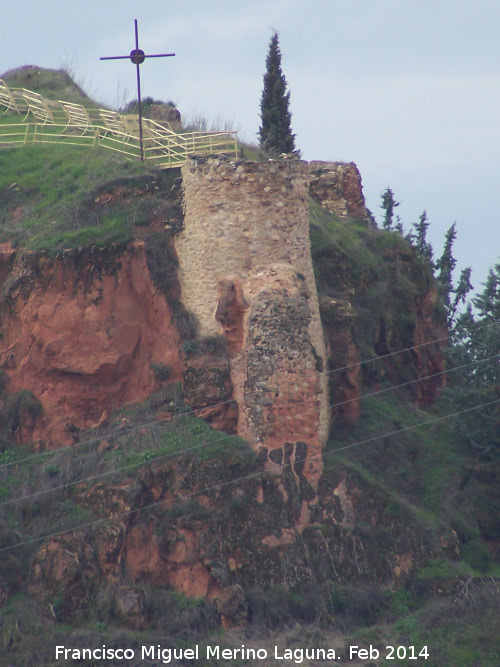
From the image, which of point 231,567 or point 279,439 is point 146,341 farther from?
point 231,567

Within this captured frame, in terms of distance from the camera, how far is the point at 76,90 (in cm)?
4262

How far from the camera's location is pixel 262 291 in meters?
27.8

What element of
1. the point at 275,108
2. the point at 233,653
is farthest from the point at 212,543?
the point at 275,108

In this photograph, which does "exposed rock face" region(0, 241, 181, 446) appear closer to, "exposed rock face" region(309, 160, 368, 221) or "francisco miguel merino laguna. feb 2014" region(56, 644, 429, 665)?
"francisco miguel merino laguna. feb 2014" region(56, 644, 429, 665)

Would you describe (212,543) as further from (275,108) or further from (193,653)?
(275,108)

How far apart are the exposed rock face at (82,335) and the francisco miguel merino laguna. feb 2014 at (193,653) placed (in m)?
6.17

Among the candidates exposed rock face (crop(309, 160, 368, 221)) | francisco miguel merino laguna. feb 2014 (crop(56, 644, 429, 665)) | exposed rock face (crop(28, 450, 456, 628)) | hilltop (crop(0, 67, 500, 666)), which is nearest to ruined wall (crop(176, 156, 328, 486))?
hilltop (crop(0, 67, 500, 666))

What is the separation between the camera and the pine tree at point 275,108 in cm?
4244

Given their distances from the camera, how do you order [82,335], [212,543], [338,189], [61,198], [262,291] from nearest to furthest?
1. [212,543]
2. [262,291]
3. [82,335]
4. [61,198]
5. [338,189]

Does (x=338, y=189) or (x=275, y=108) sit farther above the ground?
(x=275, y=108)

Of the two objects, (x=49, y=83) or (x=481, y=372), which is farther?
(x=49, y=83)

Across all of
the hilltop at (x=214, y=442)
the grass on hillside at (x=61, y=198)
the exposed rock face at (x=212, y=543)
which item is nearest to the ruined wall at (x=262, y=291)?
the hilltop at (x=214, y=442)

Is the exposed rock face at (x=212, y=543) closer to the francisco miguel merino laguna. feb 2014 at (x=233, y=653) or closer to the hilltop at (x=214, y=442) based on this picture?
the hilltop at (x=214, y=442)

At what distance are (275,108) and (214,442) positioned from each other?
19545 mm
